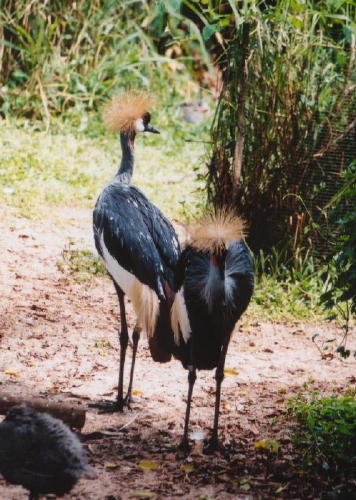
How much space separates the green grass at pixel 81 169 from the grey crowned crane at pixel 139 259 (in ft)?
8.91

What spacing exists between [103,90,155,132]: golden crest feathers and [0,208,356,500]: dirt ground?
1.48m

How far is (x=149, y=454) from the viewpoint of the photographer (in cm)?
429

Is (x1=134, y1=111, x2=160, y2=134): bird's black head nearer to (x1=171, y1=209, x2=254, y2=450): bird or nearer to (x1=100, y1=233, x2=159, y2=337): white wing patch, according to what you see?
(x1=100, y1=233, x2=159, y2=337): white wing patch

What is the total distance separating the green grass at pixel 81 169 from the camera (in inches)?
335

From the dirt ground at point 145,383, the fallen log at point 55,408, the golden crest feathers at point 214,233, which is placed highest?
the golden crest feathers at point 214,233

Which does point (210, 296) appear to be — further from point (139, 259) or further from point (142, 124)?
point (142, 124)

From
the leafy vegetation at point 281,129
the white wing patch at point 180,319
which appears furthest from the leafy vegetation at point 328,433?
the leafy vegetation at point 281,129

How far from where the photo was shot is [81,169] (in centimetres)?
956

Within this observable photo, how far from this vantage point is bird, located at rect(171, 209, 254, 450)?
4121 mm

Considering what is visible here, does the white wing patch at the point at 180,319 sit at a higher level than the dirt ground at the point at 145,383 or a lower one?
higher

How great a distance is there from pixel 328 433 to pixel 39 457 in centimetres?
157

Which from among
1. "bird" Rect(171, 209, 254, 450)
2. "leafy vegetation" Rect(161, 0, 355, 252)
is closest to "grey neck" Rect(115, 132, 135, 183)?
"bird" Rect(171, 209, 254, 450)

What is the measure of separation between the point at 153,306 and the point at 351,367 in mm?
1836

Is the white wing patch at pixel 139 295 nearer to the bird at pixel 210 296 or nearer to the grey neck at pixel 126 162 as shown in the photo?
the bird at pixel 210 296
